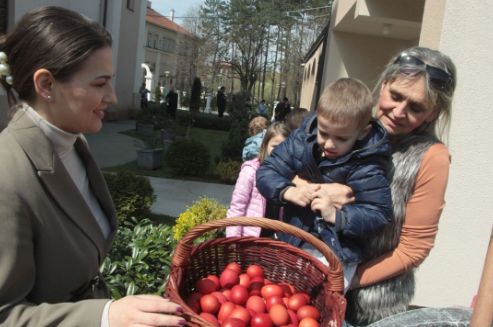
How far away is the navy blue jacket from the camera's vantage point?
1.53m

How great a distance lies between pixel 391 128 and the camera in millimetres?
1725

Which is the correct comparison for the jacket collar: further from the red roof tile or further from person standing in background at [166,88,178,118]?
the red roof tile

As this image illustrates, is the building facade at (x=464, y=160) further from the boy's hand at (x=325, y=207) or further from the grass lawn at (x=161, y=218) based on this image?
the grass lawn at (x=161, y=218)

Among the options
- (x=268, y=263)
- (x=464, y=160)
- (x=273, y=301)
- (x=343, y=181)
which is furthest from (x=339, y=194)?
(x=464, y=160)

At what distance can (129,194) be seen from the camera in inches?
201

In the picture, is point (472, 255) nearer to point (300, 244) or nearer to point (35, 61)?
point (300, 244)

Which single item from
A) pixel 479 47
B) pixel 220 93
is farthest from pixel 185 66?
pixel 479 47

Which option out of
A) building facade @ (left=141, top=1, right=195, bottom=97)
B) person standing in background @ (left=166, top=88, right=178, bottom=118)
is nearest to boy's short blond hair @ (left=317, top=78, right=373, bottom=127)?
person standing in background @ (left=166, top=88, right=178, bottom=118)

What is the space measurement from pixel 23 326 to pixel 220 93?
77.9 feet

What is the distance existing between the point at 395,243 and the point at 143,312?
45.5 inches

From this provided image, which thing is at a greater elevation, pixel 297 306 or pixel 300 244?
pixel 300 244

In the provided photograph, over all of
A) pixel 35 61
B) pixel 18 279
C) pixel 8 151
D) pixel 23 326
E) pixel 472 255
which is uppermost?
pixel 35 61

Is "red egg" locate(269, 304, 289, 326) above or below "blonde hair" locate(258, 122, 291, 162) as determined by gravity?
below

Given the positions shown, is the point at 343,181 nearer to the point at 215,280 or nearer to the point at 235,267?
the point at 235,267
